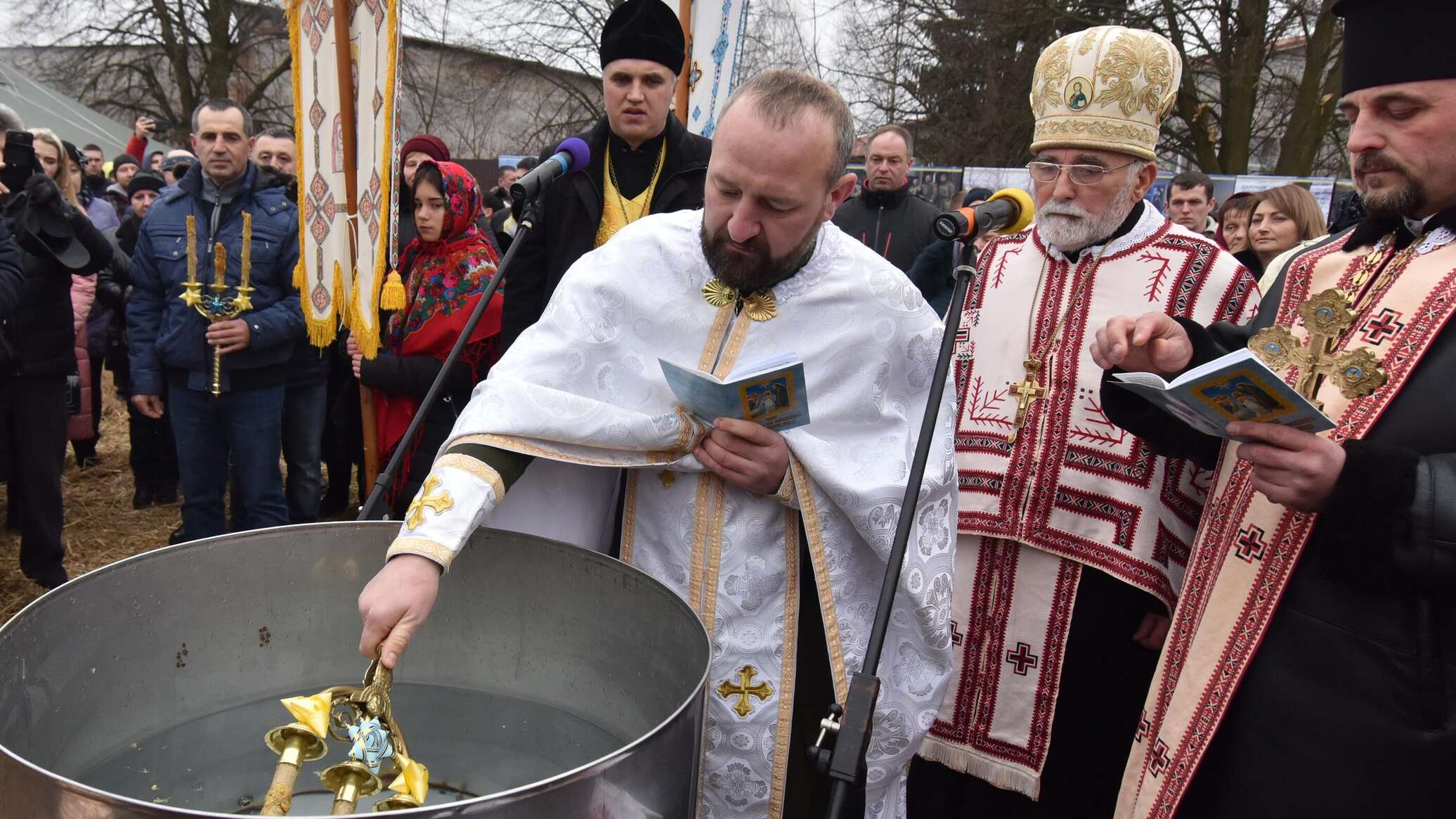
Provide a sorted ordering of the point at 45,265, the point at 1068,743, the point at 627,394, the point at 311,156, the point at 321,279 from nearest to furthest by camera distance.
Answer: the point at 627,394
the point at 1068,743
the point at 311,156
the point at 321,279
the point at 45,265

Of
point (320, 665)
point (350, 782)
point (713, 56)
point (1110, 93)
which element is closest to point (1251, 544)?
point (1110, 93)

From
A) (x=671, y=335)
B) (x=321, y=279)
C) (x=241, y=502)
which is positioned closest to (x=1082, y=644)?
(x=671, y=335)

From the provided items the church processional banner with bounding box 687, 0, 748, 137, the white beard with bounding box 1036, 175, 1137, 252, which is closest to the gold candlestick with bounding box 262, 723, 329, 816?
the white beard with bounding box 1036, 175, 1137, 252

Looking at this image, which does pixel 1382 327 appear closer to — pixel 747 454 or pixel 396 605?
pixel 747 454

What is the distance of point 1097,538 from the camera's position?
7.20 feet

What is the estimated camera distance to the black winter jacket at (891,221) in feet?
17.7

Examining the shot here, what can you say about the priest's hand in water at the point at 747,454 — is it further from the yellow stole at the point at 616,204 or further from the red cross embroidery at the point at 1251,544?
the yellow stole at the point at 616,204

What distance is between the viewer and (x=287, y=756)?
3.80ft

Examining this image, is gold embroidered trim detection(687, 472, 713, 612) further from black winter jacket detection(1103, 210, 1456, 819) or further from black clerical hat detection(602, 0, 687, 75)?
black clerical hat detection(602, 0, 687, 75)

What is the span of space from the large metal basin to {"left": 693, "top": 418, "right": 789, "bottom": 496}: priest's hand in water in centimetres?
28

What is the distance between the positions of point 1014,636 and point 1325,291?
3.54 feet

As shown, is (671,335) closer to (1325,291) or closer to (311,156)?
(1325,291)

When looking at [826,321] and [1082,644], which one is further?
[1082,644]

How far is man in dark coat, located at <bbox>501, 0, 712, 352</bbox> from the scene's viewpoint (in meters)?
3.16
